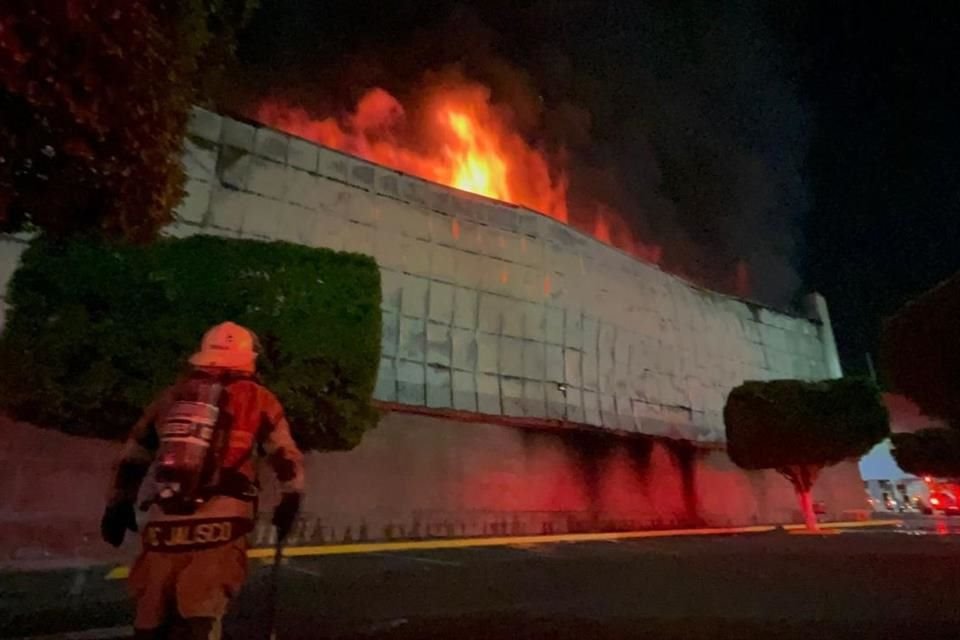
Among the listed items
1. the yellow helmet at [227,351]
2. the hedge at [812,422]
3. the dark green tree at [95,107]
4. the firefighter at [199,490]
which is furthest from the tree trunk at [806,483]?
the dark green tree at [95,107]

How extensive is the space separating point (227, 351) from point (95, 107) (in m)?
1.68

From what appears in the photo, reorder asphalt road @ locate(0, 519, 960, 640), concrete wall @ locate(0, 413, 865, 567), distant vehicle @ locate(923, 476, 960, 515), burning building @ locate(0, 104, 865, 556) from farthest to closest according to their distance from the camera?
distant vehicle @ locate(923, 476, 960, 515)
burning building @ locate(0, 104, 865, 556)
concrete wall @ locate(0, 413, 865, 567)
asphalt road @ locate(0, 519, 960, 640)

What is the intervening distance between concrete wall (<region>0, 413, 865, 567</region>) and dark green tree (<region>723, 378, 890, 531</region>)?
10.6 ft

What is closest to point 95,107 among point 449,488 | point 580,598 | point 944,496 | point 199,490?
point 199,490

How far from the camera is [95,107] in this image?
386 centimetres

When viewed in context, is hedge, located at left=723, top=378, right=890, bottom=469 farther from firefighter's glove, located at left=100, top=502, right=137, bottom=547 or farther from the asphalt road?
firefighter's glove, located at left=100, top=502, right=137, bottom=547

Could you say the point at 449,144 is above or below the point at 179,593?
above

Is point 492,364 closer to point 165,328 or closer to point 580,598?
point 165,328

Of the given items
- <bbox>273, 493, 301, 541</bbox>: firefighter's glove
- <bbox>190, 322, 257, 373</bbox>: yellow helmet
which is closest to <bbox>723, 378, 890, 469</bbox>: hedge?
<bbox>273, 493, 301, 541</bbox>: firefighter's glove

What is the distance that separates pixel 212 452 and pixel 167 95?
8.62 ft

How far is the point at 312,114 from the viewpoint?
2828 cm

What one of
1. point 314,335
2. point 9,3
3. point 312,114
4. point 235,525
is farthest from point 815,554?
point 312,114

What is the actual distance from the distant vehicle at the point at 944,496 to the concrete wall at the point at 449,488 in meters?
16.5

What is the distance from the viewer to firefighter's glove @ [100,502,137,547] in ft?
12.1
